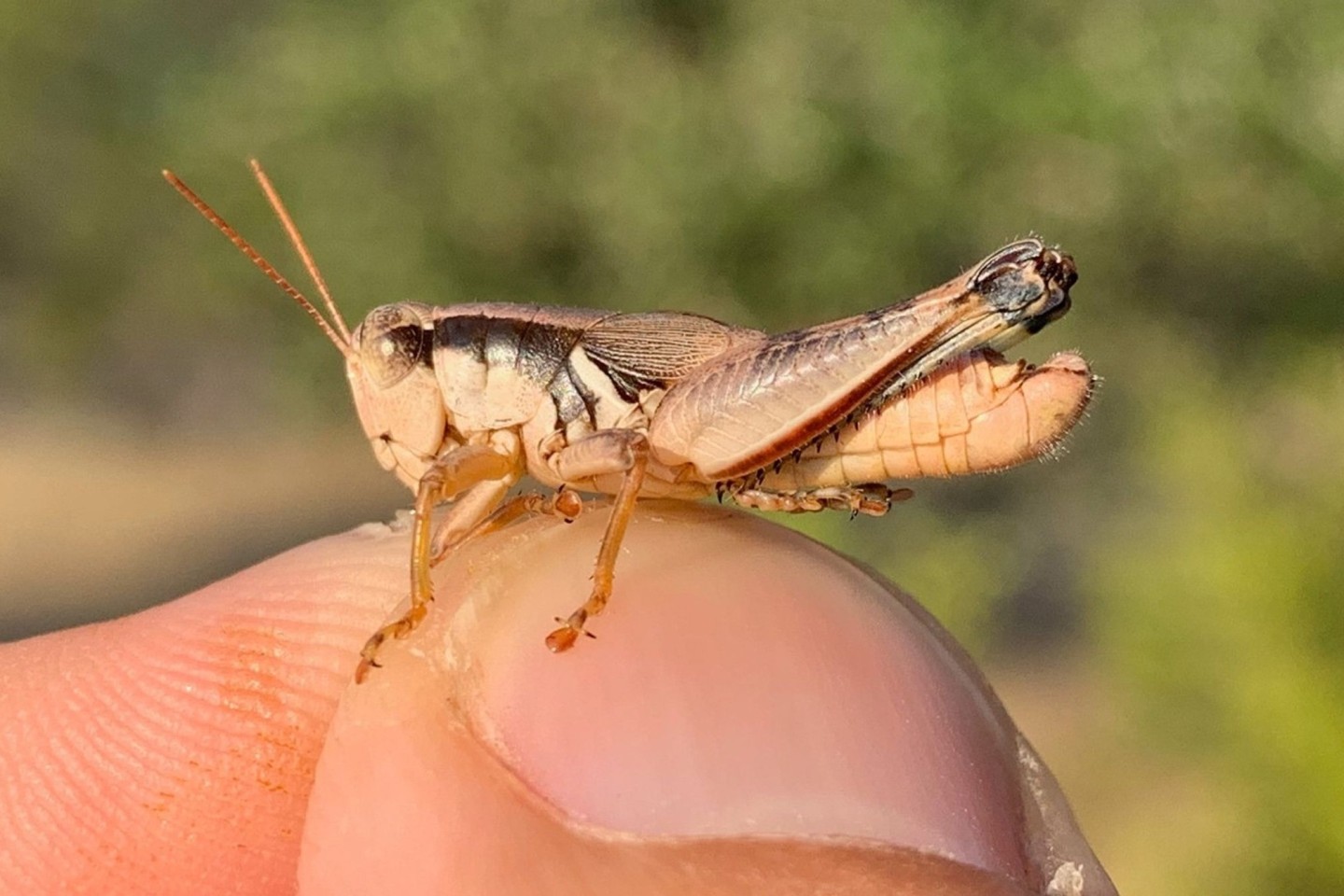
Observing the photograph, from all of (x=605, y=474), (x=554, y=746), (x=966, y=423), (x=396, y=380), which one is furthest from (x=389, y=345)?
(x=966, y=423)

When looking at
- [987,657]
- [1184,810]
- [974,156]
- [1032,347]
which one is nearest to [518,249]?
[974,156]

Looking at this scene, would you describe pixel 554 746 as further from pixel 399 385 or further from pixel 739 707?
pixel 399 385

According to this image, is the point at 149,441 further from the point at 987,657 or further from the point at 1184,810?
the point at 1184,810

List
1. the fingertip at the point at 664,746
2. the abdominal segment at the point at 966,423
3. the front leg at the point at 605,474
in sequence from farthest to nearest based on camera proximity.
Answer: the abdominal segment at the point at 966,423
the front leg at the point at 605,474
the fingertip at the point at 664,746

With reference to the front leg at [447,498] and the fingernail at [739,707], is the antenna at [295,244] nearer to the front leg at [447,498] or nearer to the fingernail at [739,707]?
the front leg at [447,498]

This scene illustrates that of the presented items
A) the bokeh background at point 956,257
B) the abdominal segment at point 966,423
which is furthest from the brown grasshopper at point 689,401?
the bokeh background at point 956,257

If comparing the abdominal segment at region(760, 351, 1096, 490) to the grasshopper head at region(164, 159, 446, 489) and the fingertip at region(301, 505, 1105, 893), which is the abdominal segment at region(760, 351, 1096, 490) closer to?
the fingertip at region(301, 505, 1105, 893)

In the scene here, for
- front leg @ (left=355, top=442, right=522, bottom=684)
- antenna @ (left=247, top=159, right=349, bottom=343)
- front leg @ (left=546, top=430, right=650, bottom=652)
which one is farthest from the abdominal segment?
antenna @ (left=247, top=159, right=349, bottom=343)
